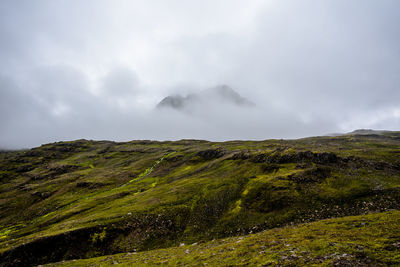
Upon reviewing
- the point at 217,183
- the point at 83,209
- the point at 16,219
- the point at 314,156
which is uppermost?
the point at 314,156

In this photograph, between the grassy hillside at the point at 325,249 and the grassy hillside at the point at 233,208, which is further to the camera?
the grassy hillside at the point at 233,208

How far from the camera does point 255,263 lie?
547 inches

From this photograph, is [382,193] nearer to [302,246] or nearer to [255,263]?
[302,246]

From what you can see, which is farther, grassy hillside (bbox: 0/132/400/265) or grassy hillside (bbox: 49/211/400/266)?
grassy hillside (bbox: 0/132/400/265)

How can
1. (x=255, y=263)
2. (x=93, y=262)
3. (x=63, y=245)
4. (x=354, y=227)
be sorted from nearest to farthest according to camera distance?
1. (x=255, y=263)
2. (x=354, y=227)
3. (x=93, y=262)
4. (x=63, y=245)

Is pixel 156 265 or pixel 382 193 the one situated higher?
pixel 382 193

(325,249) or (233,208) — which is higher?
(325,249)

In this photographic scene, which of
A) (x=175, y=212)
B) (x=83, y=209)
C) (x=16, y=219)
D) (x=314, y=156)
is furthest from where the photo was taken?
(x=16, y=219)

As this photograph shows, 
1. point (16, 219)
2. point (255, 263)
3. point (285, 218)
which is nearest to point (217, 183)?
point (285, 218)

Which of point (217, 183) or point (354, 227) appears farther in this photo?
point (217, 183)

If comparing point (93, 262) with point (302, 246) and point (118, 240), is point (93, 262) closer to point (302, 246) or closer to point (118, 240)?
point (118, 240)

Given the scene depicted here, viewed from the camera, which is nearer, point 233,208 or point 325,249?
point 325,249

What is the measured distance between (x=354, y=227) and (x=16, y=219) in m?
95.4

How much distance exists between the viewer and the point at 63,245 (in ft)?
101
